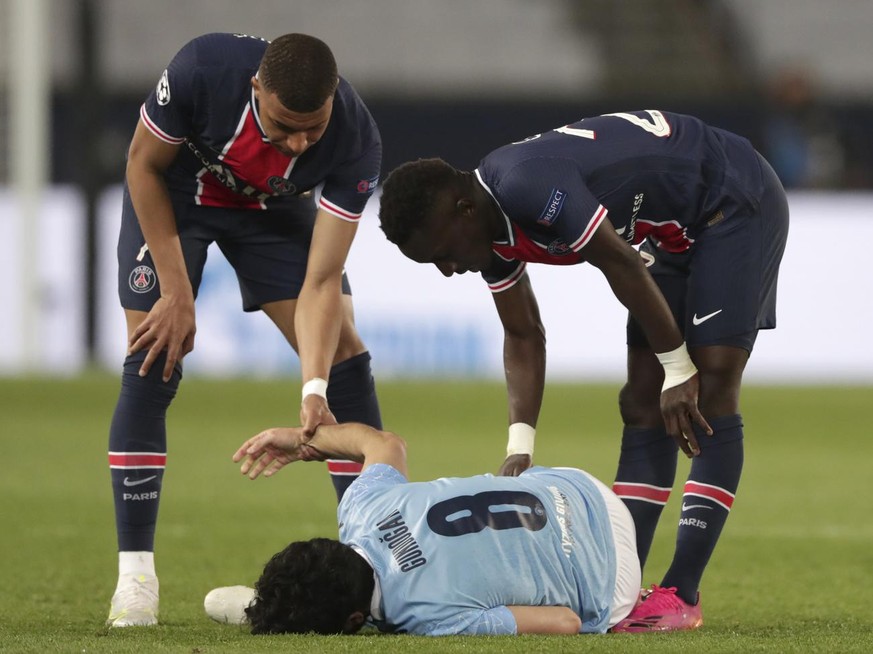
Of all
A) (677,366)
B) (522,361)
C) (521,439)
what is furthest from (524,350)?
(677,366)

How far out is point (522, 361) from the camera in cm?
444

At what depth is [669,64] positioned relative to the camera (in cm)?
1812

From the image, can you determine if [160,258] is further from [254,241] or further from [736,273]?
[736,273]

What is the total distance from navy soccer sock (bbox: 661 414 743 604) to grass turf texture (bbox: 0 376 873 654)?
19 centimetres

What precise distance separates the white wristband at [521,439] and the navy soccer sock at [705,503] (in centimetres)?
52

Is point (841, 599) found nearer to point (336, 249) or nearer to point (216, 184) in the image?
point (336, 249)

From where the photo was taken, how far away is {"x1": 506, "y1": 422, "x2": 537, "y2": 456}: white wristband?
4.38 m

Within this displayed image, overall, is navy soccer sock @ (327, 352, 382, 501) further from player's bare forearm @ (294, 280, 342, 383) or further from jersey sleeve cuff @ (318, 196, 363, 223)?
jersey sleeve cuff @ (318, 196, 363, 223)

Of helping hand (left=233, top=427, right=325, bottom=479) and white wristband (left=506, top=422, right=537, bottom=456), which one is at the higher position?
helping hand (left=233, top=427, right=325, bottom=479)

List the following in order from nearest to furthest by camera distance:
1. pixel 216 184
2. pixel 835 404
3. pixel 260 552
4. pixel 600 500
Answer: pixel 600 500
pixel 216 184
pixel 260 552
pixel 835 404

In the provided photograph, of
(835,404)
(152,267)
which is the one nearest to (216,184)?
(152,267)

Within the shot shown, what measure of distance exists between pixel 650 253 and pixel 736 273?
1.26 ft

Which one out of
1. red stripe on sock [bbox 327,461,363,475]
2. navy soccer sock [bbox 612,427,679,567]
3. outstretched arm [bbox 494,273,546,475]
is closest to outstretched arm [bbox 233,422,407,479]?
outstretched arm [bbox 494,273,546,475]

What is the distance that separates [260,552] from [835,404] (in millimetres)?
7340
